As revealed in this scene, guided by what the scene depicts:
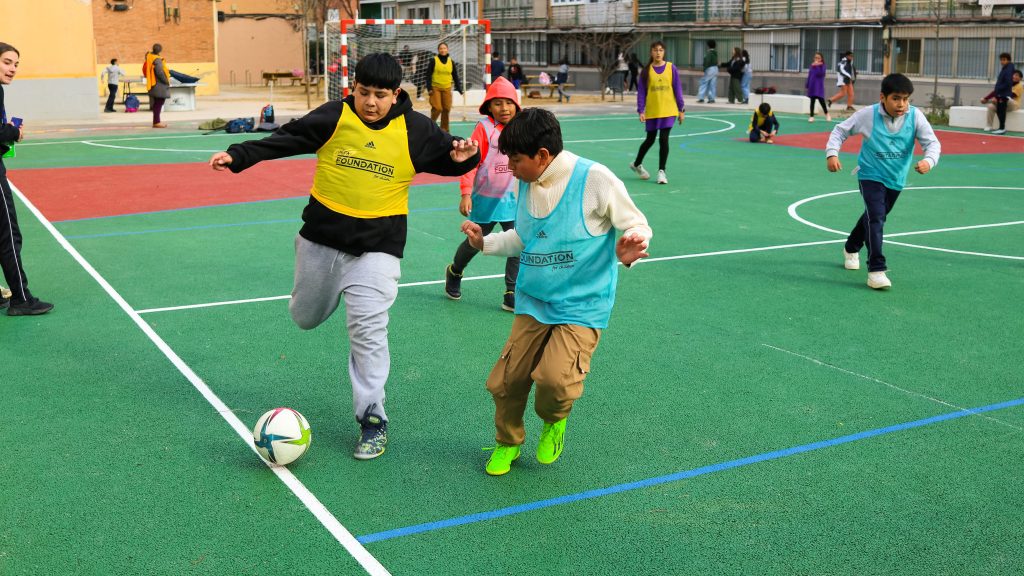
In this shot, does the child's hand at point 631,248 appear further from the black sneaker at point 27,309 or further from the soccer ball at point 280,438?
the black sneaker at point 27,309

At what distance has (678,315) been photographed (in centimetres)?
849

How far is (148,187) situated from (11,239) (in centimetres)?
761

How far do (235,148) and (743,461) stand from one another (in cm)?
302

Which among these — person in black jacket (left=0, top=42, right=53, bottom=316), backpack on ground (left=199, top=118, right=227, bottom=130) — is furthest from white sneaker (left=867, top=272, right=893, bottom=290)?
backpack on ground (left=199, top=118, right=227, bottom=130)

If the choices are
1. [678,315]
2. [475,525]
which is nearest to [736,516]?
[475,525]

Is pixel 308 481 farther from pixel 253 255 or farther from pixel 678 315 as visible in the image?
pixel 253 255

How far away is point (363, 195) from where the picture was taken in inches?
221

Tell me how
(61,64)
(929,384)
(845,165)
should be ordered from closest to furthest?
1. (929,384)
2. (845,165)
3. (61,64)

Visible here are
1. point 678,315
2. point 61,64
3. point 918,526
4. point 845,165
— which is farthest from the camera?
point 61,64

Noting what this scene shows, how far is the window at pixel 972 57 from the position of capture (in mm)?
33594

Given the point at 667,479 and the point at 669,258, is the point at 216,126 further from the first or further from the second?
the point at 667,479

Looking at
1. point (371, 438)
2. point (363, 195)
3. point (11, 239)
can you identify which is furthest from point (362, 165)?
point (11, 239)

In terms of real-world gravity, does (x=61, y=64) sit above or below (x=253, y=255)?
above

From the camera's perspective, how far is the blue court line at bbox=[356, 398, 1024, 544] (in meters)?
4.72
